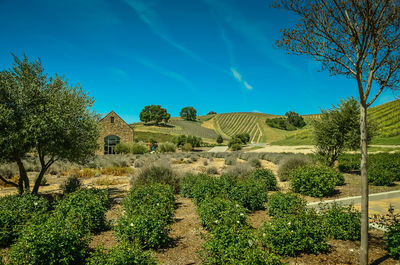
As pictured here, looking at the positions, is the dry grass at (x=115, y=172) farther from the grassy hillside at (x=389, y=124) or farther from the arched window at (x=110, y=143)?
the grassy hillside at (x=389, y=124)

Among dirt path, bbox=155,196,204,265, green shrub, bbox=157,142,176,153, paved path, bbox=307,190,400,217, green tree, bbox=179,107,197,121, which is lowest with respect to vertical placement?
dirt path, bbox=155,196,204,265

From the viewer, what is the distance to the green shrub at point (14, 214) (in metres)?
5.12

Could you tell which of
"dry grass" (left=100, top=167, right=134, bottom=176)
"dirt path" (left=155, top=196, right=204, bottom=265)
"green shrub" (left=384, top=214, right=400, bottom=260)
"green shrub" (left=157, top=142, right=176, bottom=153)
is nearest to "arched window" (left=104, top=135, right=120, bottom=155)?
"green shrub" (left=157, top=142, right=176, bottom=153)

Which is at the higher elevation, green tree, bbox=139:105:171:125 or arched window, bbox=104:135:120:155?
green tree, bbox=139:105:171:125

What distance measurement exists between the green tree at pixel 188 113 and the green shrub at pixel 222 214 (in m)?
126

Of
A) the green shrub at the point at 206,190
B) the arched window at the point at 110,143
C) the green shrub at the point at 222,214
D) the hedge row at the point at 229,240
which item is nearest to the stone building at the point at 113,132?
the arched window at the point at 110,143

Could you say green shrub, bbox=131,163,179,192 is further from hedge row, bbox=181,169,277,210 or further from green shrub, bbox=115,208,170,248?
green shrub, bbox=115,208,170,248

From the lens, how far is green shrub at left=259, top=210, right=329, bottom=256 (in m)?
4.50

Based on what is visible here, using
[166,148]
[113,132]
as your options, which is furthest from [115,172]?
[113,132]

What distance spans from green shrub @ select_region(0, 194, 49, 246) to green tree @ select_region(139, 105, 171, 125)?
312 feet

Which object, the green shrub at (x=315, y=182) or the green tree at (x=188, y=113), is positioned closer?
the green shrub at (x=315, y=182)

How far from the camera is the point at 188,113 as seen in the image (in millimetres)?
131125

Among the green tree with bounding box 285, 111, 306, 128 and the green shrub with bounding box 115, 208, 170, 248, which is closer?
the green shrub with bounding box 115, 208, 170, 248

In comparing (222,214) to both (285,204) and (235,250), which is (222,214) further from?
(285,204)
